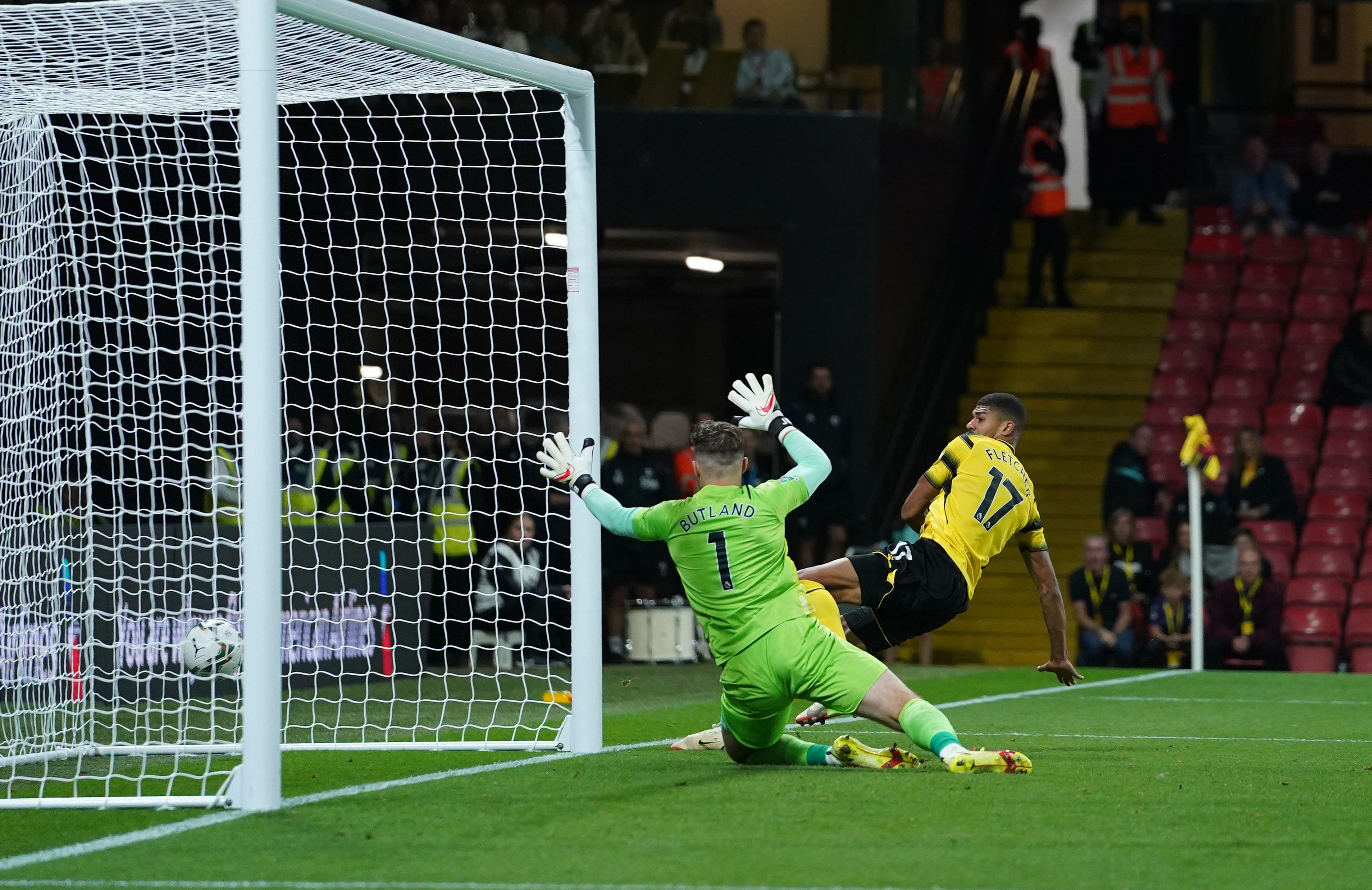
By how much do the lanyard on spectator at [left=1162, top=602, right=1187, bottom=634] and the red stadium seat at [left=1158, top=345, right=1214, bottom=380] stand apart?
14.9 ft

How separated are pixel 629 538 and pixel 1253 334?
24.4 ft

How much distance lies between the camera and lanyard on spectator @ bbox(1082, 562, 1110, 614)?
15.3m

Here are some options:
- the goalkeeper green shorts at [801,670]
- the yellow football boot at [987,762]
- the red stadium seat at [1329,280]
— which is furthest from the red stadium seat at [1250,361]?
the goalkeeper green shorts at [801,670]

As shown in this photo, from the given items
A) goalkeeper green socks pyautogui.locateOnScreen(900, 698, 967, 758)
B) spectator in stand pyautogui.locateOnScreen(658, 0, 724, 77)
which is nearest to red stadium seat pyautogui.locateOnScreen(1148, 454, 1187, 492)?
spectator in stand pyautogui.locateOnScreen(658, 0, 724, 77)

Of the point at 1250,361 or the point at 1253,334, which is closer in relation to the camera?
the point at 1250,361

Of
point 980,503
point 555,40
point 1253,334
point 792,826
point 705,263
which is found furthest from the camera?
point 705,263

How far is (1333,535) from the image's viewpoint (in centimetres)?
1650

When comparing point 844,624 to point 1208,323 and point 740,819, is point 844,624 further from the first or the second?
point 1208,323

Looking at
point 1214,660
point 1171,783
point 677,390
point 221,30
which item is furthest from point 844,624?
point 677,390

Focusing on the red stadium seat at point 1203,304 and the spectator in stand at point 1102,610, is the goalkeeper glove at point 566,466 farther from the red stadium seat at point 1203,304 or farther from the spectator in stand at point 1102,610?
the red stadium seat at point 1203,304

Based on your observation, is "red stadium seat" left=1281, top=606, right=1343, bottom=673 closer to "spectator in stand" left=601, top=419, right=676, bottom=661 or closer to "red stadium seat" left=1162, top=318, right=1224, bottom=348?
"red stadium seat" left=1162, top=318, right=1224, bottom=348

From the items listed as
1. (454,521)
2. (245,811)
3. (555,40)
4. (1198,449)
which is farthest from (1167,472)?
(245,811)

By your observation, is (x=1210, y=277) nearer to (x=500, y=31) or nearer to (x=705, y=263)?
(x=705, y=263)

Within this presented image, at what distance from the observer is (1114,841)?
556cm
